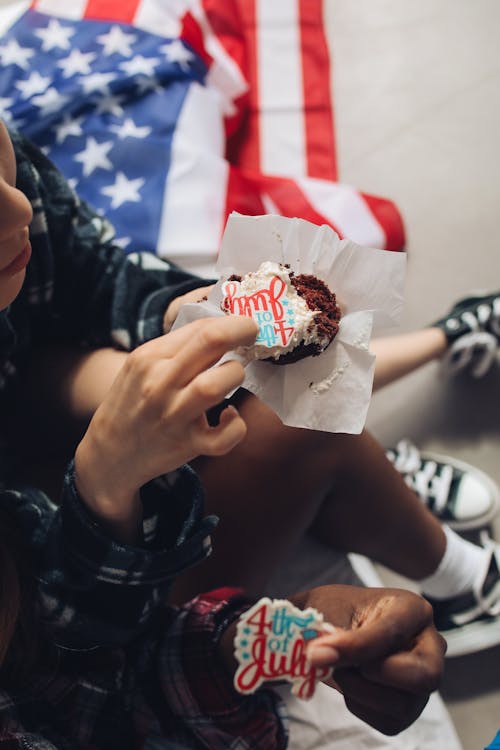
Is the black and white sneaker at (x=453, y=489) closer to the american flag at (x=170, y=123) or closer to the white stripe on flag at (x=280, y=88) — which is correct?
the american flag at (x=170, y=123)

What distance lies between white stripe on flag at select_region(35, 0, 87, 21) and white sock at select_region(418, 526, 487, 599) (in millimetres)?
1103

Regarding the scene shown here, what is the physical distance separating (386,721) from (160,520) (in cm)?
25

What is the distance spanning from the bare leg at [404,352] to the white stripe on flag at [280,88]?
0.42 metres

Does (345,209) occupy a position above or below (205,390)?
below

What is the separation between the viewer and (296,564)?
91cm

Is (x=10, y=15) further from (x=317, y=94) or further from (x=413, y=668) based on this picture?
(x=413, y=668)

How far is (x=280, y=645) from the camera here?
49cm

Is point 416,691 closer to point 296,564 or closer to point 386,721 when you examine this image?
point 386,721

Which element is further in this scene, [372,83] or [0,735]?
[372,83]

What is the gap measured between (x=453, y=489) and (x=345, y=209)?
0.52 metres

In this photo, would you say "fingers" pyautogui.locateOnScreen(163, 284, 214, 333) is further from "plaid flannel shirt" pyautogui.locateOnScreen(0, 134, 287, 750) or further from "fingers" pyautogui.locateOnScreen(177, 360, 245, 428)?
"fingers" pyautogui.locateOnScreen(177, 360, 245, 428)

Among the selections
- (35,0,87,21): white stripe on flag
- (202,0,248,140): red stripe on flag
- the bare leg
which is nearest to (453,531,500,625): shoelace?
the bare leg

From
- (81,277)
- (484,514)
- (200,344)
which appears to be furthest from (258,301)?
(484,514)

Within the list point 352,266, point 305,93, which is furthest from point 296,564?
point 305,93
